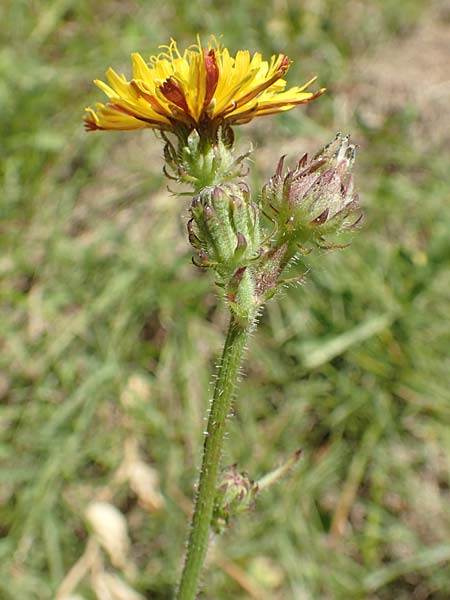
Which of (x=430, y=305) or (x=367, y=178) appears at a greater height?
(x=367, y=178)

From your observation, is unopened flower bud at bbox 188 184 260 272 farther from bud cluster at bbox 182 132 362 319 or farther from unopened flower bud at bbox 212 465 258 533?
unopened flower bud at bbox 212 465 258 533

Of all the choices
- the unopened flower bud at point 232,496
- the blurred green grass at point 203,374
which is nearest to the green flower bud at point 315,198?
the unopened flower bud at point 232,496

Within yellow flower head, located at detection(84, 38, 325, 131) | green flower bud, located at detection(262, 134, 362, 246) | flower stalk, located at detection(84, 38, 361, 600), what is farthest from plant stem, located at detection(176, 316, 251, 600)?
yellow flower head, located at detection(84, 38, 325, 131)

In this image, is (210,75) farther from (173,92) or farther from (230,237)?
(230,237)

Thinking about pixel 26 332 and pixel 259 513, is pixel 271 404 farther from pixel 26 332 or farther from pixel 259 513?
pixel 26 332

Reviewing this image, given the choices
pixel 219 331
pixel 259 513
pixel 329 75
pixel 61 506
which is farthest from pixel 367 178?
pixel 61 506

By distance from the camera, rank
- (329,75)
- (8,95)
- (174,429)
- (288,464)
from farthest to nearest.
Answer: (329,75) < (8,95) < (174,429) < (288,464)

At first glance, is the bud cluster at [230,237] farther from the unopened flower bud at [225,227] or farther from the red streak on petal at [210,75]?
the red streak on petal at [210,75]
